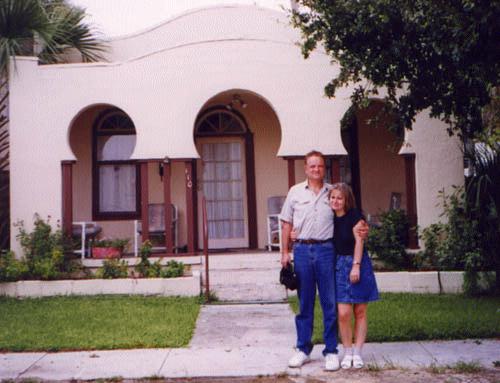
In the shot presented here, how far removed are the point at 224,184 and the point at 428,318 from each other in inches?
266

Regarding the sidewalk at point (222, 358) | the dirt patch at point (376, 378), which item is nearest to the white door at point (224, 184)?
the sidewalk at point (222, 358)

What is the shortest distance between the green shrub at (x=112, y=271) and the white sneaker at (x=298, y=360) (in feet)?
16.9

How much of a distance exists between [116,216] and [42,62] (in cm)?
354

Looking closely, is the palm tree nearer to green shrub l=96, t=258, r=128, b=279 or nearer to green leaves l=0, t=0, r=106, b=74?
green leaves l=0, t=0, r=106, b=74

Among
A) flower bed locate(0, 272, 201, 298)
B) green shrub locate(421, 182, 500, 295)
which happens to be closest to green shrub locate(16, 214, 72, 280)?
flower bed locate(0, 272, 201, 298)

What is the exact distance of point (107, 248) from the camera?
11.3m

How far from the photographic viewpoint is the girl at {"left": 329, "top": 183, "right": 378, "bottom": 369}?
19.5ft

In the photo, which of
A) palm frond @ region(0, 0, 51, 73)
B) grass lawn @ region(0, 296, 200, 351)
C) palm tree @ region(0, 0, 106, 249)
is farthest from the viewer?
palm tree @ region(0, 0, 106, 249)

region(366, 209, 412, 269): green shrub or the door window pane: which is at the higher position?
the door window pane

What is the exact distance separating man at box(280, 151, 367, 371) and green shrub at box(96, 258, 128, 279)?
5.16 meters

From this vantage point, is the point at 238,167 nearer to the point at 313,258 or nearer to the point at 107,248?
the point at 107,248

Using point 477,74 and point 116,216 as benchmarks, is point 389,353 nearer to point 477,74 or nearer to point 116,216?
point 477,74

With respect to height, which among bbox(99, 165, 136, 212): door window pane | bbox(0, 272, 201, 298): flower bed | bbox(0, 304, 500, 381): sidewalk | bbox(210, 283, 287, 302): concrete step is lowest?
bbox(0, 304, 500, 381): sidewalk

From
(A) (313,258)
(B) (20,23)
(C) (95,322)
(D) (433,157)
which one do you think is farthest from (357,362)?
(B) (20,23)
